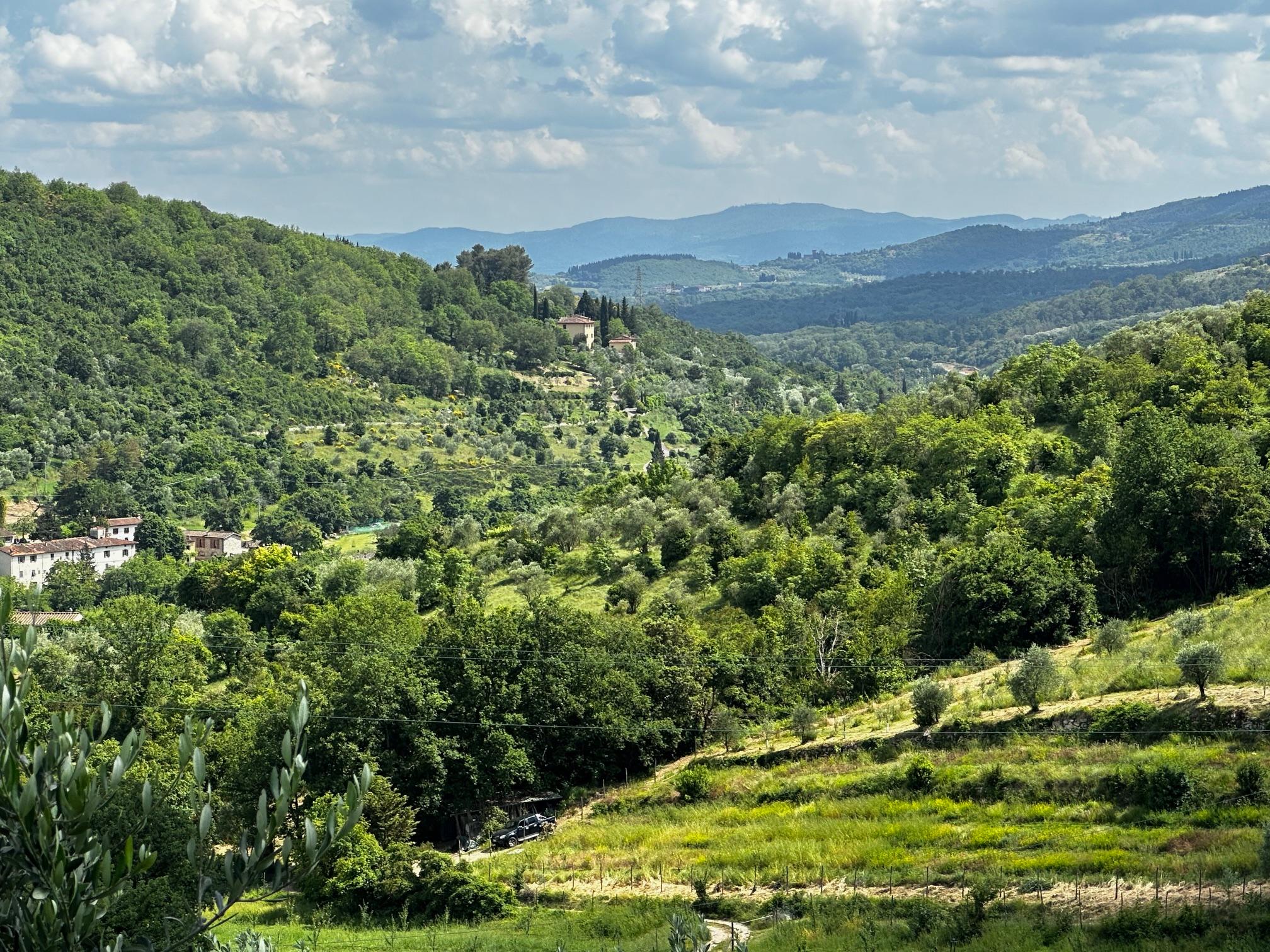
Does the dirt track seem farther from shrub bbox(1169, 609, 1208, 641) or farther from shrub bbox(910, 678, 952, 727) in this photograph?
shrub bbox(1169, 609, 1208, 641)

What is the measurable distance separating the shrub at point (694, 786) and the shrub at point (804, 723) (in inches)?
104

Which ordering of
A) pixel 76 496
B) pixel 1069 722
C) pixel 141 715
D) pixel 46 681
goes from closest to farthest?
pixel 1069 722
pixel 141 715
pixel 46 681
pixel 76 496

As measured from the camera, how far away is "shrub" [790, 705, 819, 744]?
31.0 meters

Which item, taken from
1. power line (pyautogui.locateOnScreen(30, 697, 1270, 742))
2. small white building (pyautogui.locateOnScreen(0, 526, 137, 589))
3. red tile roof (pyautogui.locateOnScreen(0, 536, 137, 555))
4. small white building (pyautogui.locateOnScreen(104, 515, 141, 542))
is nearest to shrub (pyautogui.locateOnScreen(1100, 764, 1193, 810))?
power line (pyautogui.locateOnScreen(30, 697, 1270, 742))

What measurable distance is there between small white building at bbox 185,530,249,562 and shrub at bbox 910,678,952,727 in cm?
6714

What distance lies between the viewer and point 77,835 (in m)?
7.65

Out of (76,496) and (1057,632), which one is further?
(76,496)

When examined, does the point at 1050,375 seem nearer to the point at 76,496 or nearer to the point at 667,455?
the point at 667,455

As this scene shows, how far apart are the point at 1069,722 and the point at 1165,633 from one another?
679cm

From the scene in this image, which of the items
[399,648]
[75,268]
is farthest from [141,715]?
[75,268]

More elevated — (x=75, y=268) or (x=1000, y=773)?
(x=75, y=268)

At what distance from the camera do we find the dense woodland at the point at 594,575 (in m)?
31.5

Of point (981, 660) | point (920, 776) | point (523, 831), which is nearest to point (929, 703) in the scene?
point (920, 776)

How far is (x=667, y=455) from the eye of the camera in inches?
4665
